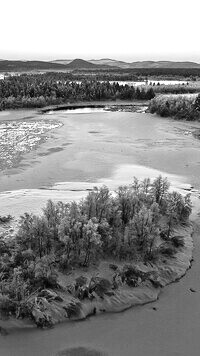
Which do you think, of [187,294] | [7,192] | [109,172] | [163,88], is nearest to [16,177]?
[7,192]

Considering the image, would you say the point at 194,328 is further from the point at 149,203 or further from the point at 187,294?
the point at 149,203

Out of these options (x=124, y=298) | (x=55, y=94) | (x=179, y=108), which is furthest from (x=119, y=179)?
(x=55, y=94)

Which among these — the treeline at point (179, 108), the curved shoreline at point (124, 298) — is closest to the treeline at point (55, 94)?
the treeline at point (179, 108)

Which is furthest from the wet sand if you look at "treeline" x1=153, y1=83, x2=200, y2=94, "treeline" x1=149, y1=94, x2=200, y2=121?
"treeline" x1=153, y1=83, x2=200, y2=94

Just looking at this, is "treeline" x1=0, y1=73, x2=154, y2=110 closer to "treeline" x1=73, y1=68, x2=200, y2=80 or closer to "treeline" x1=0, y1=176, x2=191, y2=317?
"treeline" x1=0, y1=176, x2=191, y2=317

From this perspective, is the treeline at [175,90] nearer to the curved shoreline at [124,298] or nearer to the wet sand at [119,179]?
the wet sand at [119,179]
